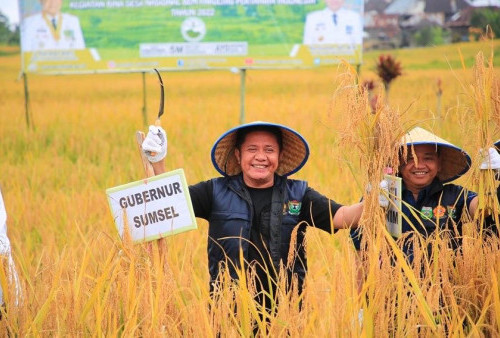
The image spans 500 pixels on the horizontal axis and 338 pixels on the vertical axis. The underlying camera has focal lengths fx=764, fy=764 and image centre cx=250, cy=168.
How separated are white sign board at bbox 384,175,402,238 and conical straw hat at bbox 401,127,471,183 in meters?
0.47

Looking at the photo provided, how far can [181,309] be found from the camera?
2.00m

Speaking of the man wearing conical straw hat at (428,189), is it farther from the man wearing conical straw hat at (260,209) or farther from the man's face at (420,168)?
the man wearing conical straw hat at (260,209)

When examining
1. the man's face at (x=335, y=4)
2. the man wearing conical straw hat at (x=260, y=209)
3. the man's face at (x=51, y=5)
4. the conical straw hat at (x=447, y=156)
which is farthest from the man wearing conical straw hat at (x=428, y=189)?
the man's face at (x=51, y=5)

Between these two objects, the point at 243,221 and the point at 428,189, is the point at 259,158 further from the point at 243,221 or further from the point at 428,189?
the point at 428,189

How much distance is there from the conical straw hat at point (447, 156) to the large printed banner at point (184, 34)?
6.33m

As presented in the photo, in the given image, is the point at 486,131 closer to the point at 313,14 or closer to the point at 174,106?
the point at 313,14

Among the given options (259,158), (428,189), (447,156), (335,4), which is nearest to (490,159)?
(428,189)

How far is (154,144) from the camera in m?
2.23

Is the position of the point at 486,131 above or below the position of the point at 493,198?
above

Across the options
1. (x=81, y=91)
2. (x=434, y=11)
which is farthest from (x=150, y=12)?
(x=434, y=11)

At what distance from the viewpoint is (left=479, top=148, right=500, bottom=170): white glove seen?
2127 millimetres

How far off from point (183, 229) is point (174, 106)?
9800mm

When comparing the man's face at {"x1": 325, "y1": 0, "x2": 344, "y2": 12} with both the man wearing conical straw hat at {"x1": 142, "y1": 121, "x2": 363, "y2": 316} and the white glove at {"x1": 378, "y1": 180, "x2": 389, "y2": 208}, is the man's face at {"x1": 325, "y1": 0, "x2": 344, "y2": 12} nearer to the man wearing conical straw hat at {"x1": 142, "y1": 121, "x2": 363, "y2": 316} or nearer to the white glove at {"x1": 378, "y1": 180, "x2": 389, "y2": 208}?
the man wearing conical straw hat at {"x1": 142, "y1": 121, "x2": 363, "y2": 316}

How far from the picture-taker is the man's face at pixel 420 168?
2576 mm
